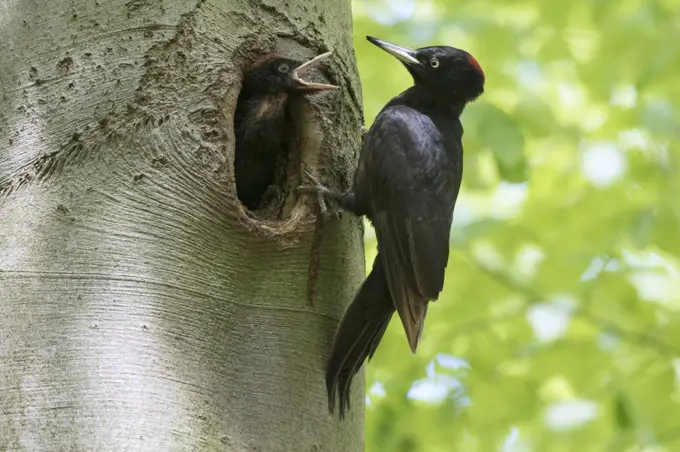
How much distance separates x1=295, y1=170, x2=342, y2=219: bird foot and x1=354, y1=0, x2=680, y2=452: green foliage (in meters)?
1.50

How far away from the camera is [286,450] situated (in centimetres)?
197

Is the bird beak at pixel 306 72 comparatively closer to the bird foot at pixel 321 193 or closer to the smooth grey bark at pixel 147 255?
the smooth grey bark at pixel 147 255

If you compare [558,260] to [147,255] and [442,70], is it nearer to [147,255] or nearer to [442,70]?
[442,70]

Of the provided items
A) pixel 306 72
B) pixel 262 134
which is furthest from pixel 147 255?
pixel 262 134

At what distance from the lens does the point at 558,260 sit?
4.06 metres

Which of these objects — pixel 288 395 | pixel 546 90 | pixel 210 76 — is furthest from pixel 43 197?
pixel 546 90

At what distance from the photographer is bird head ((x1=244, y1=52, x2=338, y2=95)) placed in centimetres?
259

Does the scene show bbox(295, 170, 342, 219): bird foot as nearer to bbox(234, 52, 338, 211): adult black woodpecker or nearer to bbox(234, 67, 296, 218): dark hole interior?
bbox(234, 52, 338, 211): adult black woodpecker

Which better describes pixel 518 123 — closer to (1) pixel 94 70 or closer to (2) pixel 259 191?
(2) pixel 259 191

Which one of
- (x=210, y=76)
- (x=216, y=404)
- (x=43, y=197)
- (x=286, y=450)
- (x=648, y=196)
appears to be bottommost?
(x=648, y=196)

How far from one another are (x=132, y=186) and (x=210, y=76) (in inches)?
19.3

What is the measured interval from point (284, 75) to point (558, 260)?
79.0 inches

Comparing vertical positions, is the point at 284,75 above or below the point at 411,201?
above

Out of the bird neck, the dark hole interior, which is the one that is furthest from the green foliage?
the dark hole interior
